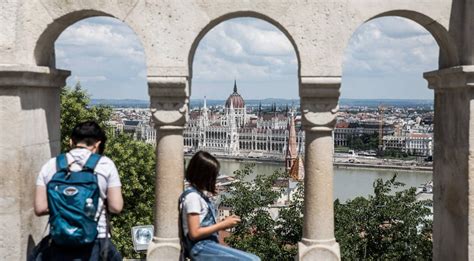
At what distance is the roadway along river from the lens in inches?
2588

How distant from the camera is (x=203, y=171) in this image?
4.09m

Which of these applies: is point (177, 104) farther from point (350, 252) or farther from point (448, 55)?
point (350, 252)

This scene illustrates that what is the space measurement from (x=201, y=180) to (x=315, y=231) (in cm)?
193

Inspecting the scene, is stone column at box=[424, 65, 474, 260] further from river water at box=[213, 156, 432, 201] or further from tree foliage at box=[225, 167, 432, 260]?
river water at box=[213, 156, 432, 201]

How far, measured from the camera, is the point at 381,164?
108 metres

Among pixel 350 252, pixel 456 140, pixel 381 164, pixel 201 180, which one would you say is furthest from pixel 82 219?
pixel 381 164

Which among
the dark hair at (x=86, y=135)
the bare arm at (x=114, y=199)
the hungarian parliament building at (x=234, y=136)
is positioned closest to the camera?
the bare arm at (x=114, y=199)

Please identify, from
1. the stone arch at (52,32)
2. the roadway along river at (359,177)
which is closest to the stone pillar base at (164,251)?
the stone arch at (52,32)

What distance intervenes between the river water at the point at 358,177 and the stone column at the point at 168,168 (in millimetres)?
53845

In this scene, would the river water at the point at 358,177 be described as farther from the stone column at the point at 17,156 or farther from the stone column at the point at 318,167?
the stone column at the point at 17,156

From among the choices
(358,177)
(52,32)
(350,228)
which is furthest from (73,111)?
(358,177)

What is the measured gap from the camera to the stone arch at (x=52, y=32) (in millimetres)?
5676

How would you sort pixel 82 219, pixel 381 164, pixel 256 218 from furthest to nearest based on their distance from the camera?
pixel 381 164
pixel 256 218
pixel 82 219

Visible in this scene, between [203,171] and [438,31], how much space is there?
9.67ft
